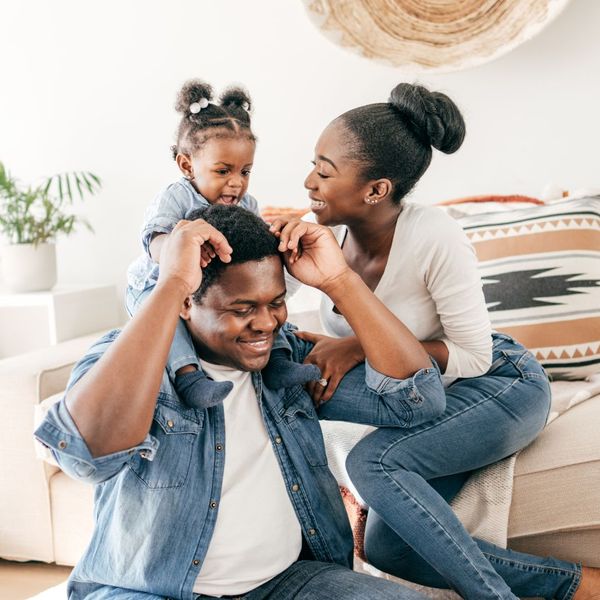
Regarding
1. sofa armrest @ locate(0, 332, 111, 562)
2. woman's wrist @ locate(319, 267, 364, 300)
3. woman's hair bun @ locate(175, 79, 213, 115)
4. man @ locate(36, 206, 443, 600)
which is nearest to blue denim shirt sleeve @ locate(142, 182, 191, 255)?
woman's hair bun @ locate(175, 79, 213, 115)

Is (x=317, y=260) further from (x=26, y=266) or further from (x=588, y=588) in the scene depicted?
(x=26, y=266)

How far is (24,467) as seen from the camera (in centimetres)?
183

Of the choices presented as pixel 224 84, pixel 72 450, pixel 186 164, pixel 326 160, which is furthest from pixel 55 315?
pixel 72 450

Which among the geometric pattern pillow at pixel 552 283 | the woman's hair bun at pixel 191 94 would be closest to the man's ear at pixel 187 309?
the woman's hair bun at pixel 191 94

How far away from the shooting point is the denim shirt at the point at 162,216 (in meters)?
1.46

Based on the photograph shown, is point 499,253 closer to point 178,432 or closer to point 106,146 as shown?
point 178,432

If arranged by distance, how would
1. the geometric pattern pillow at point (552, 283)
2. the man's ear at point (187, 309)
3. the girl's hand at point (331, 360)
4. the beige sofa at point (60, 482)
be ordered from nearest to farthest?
the man's ear at point (187, 309), the girl's hand at point (331, 360), the beige sofa at point (60, 482), the geometric pattern pillow at point (552, 283)

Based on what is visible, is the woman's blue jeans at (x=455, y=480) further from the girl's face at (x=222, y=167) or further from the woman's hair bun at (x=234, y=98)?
the woman's hair bun at (x=234, y=98)

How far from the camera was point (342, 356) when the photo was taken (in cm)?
129

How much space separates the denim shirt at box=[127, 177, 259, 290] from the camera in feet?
4.77

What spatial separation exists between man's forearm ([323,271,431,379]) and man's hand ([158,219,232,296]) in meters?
Answer: 0.22

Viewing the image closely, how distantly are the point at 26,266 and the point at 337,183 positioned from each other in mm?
1523

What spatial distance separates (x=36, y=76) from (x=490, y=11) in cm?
169

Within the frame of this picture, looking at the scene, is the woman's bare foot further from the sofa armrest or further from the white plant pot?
the white plant pot
